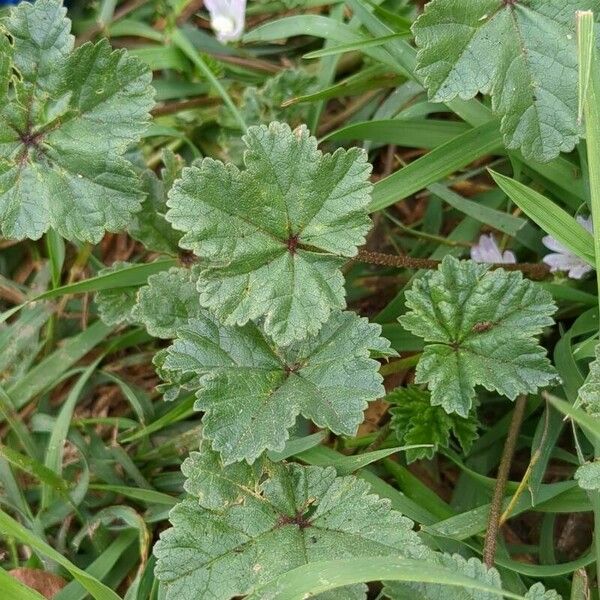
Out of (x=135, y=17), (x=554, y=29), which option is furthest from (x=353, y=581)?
(x=135, y=17)

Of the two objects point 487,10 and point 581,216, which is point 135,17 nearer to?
point 487,10

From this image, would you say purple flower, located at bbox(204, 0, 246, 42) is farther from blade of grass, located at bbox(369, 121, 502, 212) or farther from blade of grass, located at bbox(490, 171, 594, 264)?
blade of grass, located at bbox(490, 171, 594, 264)

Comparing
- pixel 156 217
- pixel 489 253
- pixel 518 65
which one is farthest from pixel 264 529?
pixel 518 65

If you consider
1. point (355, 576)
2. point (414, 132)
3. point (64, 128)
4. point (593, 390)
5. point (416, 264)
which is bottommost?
point (355, 576)

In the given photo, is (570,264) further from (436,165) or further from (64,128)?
(64,128)

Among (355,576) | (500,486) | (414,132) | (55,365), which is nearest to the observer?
(355,576)

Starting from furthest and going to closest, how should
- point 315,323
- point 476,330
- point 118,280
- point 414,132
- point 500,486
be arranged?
point 414,132 < point 118,280 < point 500,486 < point 476,330 < point 315,323

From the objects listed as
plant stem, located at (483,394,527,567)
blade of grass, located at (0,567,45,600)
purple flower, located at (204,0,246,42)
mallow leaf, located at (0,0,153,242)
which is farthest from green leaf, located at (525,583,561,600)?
purple flower, located at (204,0,246,42)
